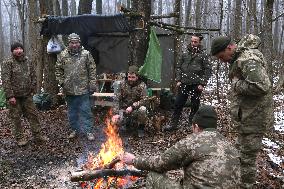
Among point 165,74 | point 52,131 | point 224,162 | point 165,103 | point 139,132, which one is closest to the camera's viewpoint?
point 224,162

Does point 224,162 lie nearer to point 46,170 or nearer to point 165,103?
point 46,170

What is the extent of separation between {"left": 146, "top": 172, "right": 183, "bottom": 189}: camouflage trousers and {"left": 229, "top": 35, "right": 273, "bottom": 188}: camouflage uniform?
1.57 meters

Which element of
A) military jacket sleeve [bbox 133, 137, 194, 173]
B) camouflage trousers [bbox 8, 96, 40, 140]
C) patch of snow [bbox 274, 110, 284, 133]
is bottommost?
patch of snow [bbox 274, 110, 284, 133]

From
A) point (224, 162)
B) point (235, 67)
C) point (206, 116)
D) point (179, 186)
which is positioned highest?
point (235, 67)

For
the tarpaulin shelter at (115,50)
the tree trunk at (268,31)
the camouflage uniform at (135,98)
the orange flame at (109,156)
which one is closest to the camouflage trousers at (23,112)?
the orange flame at (109,156)

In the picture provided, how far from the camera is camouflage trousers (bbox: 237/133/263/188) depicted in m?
4.96

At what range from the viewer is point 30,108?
7.77m

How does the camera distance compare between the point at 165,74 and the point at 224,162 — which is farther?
the point at 165,74

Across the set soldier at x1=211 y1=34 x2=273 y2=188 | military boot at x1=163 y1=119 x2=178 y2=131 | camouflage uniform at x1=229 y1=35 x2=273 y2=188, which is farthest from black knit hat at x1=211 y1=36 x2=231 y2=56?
military boot at x1=163 y1=119 x2=178 y2=131

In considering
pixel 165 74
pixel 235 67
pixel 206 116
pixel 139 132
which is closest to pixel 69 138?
pixel 139 132

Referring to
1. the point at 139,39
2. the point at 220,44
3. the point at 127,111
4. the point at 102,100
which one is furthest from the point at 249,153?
the point at 102,100

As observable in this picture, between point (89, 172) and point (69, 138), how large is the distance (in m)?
3.34

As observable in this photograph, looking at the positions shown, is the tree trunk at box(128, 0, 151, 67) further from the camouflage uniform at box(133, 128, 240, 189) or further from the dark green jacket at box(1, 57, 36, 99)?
the camouflage uniform at box(133, 128, 240, 189)

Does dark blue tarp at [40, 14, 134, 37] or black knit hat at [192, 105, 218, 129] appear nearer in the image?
black knit hat at [192, 105, 218, 129]
